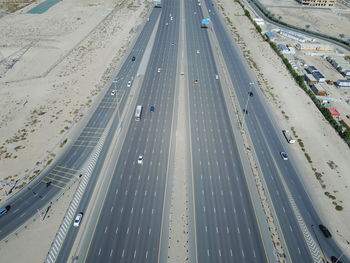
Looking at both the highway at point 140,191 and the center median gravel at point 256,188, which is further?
the center median gravel at point 256,188

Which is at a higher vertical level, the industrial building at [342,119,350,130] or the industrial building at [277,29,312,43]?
the industrial building at [277,29,312,43]

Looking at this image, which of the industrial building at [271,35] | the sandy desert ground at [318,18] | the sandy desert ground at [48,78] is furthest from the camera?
the sandy desert ground at [318,18]

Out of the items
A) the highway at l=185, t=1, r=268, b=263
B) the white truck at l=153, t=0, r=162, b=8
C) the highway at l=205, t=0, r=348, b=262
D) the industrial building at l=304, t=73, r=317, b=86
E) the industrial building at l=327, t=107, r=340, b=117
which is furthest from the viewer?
the white truck at l=153, t=0, r=162, b=8

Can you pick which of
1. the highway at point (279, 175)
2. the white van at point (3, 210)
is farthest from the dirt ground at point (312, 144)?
the white van at point (3, 210)

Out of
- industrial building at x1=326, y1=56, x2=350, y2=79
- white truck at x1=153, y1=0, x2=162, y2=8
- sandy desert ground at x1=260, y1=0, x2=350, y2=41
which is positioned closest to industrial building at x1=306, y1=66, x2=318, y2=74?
industrial building at x1=326, y1=56, x2=350, y2=79

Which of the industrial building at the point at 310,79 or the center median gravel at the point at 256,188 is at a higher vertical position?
the industrial building at the point at 310,79

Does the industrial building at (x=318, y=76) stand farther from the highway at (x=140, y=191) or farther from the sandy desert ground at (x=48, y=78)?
the sandy desert ground at (x=48, y=78)

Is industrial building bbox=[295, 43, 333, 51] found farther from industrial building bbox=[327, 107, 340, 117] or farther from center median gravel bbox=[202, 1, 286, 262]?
center median gravel bbox=[202, 1, 286, 262]
